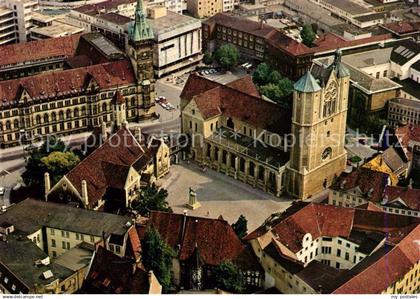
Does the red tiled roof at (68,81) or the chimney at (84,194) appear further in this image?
the red tiled roof at (68,81)

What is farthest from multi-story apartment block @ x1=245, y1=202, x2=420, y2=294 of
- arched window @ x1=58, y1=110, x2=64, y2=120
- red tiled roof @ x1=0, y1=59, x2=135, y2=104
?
arched window @ x1=58, y1=110, x2=64, y2=120

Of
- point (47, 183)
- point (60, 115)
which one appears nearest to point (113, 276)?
point (47, 183)

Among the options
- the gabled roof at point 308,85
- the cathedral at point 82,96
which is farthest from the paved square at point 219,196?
the gabled roof at point 308,85

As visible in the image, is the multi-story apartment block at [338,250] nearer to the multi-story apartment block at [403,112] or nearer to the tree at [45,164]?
the tree at [45,164]

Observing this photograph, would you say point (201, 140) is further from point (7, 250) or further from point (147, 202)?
point (7, 250)

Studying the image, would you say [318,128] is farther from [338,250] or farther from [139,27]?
[139,27]

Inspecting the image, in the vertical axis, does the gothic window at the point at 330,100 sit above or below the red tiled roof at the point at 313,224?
above
